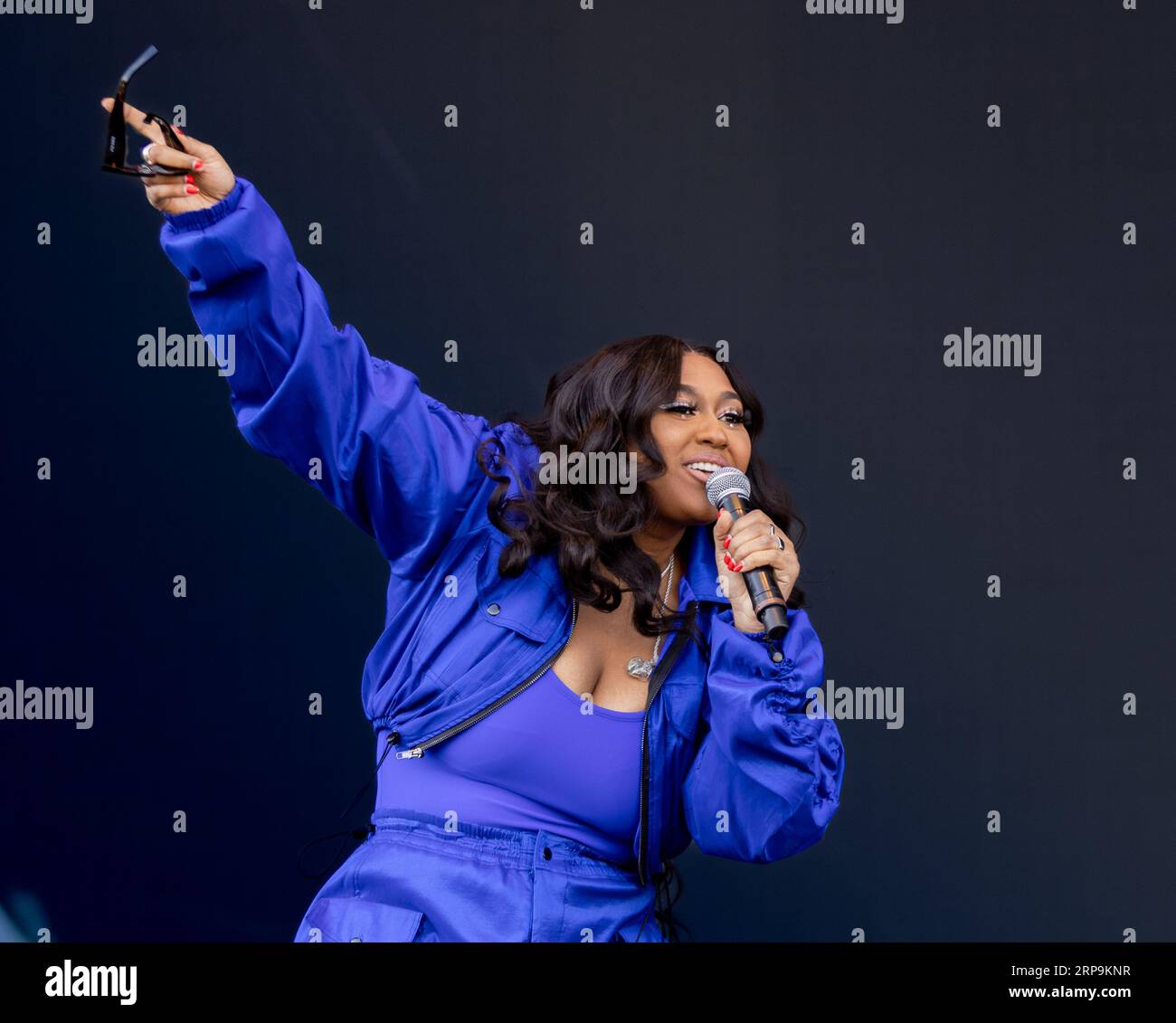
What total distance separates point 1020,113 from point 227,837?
7.82ft

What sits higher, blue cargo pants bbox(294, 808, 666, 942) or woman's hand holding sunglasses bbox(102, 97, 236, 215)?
woman's hand holding sunglasses bbox(102, 97, 236, 215)

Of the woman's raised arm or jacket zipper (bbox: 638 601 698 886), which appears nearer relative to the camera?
the woman's raised arm

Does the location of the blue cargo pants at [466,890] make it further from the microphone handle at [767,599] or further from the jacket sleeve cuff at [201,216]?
the jacket sleeve cuff at [201,216]

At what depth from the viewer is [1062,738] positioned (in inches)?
120

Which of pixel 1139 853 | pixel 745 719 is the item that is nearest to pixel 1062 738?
pixel 1139 853

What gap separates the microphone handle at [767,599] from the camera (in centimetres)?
161

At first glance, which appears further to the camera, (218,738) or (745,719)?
(218,738)

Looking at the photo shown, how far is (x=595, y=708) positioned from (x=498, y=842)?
202 mm

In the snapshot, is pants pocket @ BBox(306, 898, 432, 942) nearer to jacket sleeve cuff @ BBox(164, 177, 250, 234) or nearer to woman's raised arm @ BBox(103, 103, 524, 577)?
woman's raised arm @ BBox(103, 103, 524, 577)

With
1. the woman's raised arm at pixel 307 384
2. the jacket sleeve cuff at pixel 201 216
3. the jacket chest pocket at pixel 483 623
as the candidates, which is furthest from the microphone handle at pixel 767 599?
the jacket sleeve cuff at pixel 201 216

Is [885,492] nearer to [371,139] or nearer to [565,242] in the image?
[565,242]

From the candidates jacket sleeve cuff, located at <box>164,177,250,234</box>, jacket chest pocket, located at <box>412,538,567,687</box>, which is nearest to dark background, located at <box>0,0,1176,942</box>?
jacket chest pocket, located at <box>412,538,567,687</box>

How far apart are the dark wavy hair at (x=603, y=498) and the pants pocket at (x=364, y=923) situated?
39 centimetres

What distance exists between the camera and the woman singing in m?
1.61
